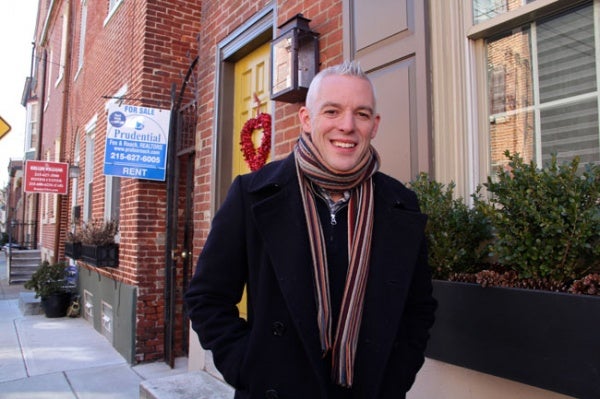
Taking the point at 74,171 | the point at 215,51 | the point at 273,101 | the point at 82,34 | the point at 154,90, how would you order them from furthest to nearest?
the point at 82,34 < the point at 74,171 < the point at 154,90 < the point at 215,51 < the point at 273,101

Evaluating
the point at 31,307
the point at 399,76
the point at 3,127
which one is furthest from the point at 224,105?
the point at 31,307

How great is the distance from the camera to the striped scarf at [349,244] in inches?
58.4

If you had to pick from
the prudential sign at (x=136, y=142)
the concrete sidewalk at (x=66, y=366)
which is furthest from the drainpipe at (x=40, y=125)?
the prudential sign at (x=136, y=142)

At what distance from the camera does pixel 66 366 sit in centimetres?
588

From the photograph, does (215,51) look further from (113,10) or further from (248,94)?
(113,10)

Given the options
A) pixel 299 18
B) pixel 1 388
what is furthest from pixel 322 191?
pixel 1 388

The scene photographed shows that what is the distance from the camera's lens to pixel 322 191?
1676mm

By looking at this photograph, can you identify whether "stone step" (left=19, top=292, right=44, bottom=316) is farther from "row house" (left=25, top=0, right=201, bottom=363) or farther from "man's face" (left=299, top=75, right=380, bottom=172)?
"man's face" (left=299, top=75, right=380, bottom=172)

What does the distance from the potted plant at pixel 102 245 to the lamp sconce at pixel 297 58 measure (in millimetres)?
4373

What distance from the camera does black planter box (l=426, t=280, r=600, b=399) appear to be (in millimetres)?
1513

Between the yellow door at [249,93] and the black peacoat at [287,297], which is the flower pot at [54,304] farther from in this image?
the black peacoat at [287,297]

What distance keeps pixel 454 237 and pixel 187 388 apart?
9.62 feet

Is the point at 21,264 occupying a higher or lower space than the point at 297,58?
lower

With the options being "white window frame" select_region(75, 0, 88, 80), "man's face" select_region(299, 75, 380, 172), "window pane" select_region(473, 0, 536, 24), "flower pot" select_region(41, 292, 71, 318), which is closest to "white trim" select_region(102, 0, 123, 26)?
"white window frame" select_region(75, 0, 88, 80)
